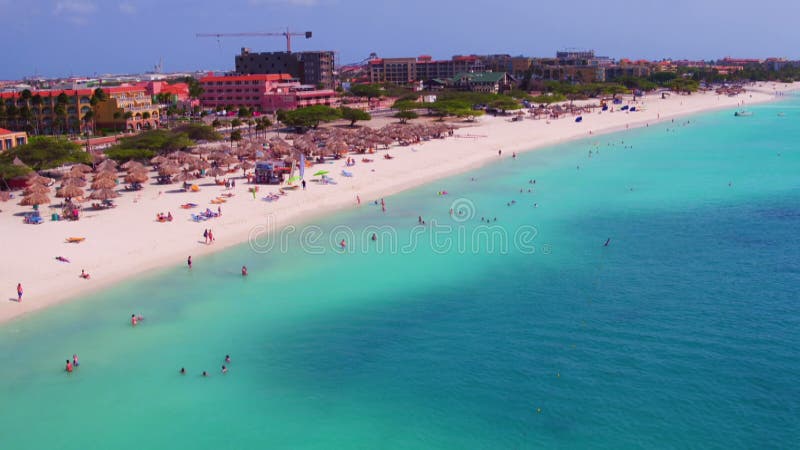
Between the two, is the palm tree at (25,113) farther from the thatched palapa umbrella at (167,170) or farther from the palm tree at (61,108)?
the thatched palapa umbrella at (167,170)

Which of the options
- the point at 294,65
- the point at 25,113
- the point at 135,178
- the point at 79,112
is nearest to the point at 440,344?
the point at 135,178

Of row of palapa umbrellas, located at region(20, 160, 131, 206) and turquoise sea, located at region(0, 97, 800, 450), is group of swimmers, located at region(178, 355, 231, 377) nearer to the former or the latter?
turquoise sea, located at region(0, 97, 800, 450)

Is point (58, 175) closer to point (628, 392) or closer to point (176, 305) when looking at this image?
point (176, 305)

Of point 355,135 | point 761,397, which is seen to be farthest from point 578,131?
point 761,397

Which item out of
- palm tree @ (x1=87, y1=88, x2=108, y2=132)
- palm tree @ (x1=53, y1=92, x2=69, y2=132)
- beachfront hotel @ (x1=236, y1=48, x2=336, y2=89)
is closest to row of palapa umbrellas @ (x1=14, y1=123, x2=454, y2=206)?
palm tree @ (x1=87, y1=88, x2=108, y2=132)

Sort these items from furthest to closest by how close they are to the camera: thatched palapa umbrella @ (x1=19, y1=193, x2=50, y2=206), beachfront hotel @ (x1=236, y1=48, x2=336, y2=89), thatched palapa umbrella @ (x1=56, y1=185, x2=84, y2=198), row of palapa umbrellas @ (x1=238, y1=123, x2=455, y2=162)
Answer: beachfront hotel @ (x1=236, y1=48, x2=336, y2=89), row of palapa umbrellas @ (x1=238, y1=123, x2=455, y2=162), thatched palapa umbrella @ (x1=19, y1=193, x2=50, y2=206), thatched palapa umbrella @ (x1=56, y1=185, x2=84, y2=198)

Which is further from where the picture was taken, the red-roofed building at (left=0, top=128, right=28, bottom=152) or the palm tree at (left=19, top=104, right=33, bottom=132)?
the palm tree at (left=19, top=104, right=33, bottom=132)

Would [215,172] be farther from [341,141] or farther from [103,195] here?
[341,141]
